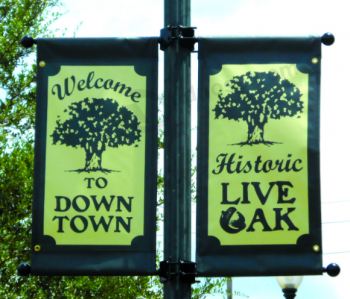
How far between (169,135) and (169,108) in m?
0.18

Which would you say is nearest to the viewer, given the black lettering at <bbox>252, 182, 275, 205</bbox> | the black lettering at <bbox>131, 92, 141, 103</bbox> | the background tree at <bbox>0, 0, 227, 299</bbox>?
the black lettering at <bbox>252, 182, 275, 205</bbox>

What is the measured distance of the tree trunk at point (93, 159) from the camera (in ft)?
11.7

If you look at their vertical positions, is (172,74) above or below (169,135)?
above

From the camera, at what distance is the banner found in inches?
135

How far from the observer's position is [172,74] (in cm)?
367

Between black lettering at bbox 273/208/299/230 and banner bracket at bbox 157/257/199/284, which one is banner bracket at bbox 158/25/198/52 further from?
banner bracket at bbox 157/257/199/284

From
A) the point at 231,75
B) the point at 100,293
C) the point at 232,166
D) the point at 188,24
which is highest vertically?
the point at 188,24

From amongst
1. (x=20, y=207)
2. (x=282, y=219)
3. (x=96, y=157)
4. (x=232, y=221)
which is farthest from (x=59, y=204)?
(x=20, y=207)

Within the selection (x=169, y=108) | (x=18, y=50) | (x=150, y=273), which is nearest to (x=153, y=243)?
(x=150, y=273)

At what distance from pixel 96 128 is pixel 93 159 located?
22 centimetres

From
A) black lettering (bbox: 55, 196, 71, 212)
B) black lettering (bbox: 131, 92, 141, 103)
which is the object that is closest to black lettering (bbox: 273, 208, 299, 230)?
black lettering (bbox: 131, 92, 141, 103)

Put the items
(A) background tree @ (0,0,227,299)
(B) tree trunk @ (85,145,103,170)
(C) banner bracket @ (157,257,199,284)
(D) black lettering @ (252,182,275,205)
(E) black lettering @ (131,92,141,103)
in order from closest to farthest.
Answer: (C) banner bracket @ (157,257,199,284) < (D) black lettering @ (252,182,275,205) < (B) tree trunk @ (85,145,103,170) < (E) black lettering @ (131,92,141,103) < (A) background tree @ (0,0,227,299)

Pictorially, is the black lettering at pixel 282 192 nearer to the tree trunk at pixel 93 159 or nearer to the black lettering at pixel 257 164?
the black lettering at pixel 257 164

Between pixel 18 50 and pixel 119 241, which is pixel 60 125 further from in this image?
pixel 18 50
